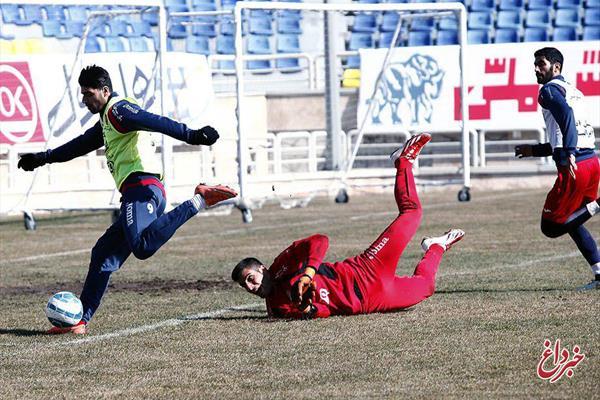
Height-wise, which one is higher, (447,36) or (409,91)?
(447,36)

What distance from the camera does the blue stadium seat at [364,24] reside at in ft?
98.1

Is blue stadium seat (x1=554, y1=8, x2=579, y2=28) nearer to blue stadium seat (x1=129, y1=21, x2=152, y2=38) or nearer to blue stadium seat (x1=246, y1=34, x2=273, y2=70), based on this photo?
blue stadium seat (x1=246, y1=34, x2=273, y2=70)

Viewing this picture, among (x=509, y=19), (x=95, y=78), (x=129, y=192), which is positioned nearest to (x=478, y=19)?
(x=509, y=19)

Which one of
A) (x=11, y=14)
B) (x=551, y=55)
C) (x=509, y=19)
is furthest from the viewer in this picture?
(x=509, y=19)

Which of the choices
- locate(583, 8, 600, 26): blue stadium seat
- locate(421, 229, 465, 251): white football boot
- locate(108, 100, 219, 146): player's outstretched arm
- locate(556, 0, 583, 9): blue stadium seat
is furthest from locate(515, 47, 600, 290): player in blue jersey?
locate(556, 0, 583, 9): blue stadium seat

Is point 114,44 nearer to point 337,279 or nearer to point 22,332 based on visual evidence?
point 22,332

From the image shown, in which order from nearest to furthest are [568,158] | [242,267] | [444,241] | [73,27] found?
[242,267] < [444,241] < [568,158] < [73,27]

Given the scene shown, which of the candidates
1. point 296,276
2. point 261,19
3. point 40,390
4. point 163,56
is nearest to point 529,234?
point 163,56

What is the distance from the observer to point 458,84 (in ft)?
79.4

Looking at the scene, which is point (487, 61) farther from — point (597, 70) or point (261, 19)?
point (261, 19)

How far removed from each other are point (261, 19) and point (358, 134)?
7574 millimetres

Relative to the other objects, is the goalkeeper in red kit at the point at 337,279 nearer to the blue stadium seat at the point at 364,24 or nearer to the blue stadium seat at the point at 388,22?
the blue stadium seat at the point at 364,24

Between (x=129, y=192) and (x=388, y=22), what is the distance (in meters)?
21.9

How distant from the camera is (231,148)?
877 inches
